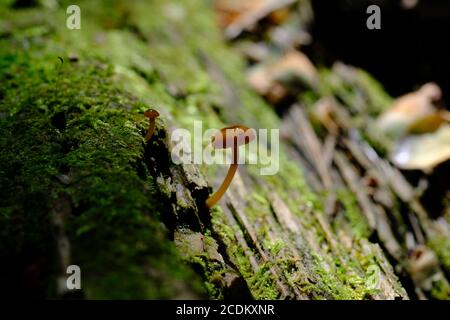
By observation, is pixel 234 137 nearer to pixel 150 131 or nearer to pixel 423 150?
pixel 150 131

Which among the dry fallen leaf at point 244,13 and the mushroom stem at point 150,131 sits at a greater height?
the dry fallen leaf at point 244,13

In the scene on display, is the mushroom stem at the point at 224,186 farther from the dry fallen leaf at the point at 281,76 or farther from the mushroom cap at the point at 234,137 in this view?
the dry fallen leaf at the point at 281,76

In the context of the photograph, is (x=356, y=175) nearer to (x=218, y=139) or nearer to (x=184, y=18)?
(x=218, y=139)

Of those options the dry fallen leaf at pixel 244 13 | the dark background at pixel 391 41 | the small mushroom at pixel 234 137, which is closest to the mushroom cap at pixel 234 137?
the small mushroom at pixel 234 137

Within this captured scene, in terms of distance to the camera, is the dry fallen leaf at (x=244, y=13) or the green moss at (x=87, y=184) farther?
the dry fallen leaf at (x=244, y=13)

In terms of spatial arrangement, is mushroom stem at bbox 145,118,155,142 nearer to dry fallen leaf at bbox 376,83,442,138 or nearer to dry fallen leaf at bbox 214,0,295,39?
dry fallen leaf at bbox 376,83,442,138

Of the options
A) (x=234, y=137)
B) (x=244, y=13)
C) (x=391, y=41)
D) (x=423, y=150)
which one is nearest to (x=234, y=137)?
(x=234, y=137)
